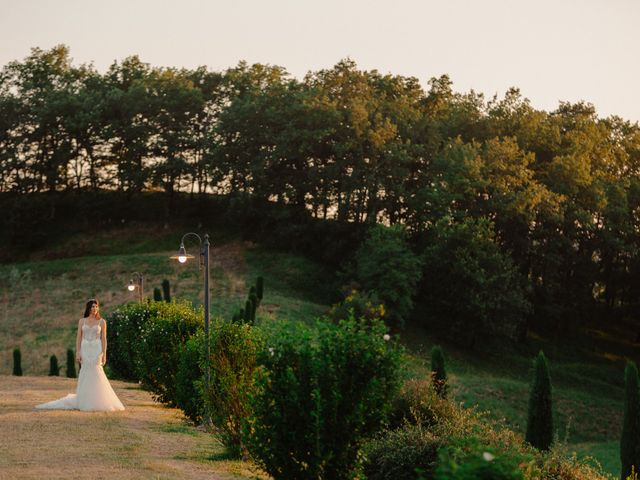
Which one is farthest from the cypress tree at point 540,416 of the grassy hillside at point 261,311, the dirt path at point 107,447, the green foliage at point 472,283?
the green foliage at point 472,283

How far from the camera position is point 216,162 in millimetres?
60219

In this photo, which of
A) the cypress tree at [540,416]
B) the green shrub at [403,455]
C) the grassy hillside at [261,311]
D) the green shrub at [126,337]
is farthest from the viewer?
the grassy hillside at [261,311]

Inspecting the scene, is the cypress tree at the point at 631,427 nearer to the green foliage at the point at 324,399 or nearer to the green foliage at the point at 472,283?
the green foliage at the point at 324,399

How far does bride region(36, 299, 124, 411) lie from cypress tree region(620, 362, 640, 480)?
15920 millimetres

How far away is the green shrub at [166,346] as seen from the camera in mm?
21125

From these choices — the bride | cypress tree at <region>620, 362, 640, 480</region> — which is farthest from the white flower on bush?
cypress tree at <region>620, 362, 640, 480</region>

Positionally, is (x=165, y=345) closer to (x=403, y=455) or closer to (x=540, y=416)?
(x=403, y=455)

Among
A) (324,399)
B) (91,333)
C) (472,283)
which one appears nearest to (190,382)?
(91,333)

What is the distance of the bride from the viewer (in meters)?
18.1

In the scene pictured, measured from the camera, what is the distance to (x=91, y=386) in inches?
714

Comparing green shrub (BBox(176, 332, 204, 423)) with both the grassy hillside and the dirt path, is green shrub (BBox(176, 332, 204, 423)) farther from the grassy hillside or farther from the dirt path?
the grassy hillside

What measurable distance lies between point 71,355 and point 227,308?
11.6 metres

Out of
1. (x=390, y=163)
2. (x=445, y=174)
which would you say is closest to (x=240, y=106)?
(x=390, y=163)

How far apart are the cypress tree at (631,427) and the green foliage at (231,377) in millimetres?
15396
